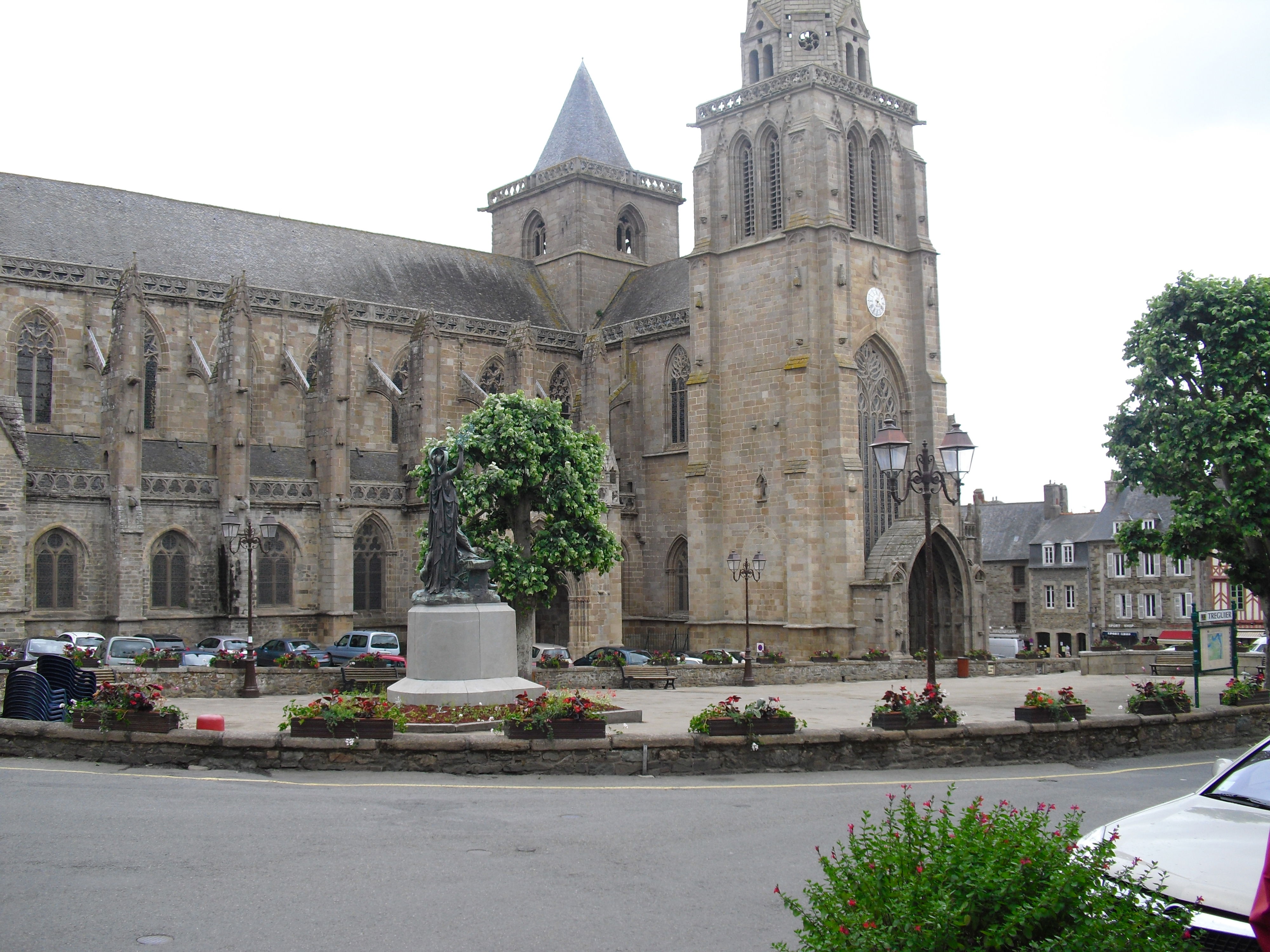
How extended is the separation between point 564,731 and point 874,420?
29.4 m

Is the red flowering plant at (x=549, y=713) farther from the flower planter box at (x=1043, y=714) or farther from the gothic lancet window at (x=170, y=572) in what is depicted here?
the gothic lancet window at (x=170, y=572)

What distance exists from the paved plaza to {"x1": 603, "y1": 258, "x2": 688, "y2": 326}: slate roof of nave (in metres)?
21.5

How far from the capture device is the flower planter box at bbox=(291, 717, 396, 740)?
49.9 feet

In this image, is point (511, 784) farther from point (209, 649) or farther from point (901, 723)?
point (209, 649)

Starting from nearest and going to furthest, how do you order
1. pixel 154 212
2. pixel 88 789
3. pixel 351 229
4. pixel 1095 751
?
pixel 88 789 → pixel 1095 751 → pixel 154 212 → pixel 351 229

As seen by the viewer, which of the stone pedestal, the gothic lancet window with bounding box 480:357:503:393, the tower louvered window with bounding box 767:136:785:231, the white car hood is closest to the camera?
the white car hood

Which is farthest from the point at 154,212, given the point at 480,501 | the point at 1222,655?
the point at 1222,655

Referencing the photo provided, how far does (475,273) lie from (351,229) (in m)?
5.87

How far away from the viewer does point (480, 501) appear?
30062mm

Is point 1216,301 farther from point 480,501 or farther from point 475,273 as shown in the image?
point 475,273

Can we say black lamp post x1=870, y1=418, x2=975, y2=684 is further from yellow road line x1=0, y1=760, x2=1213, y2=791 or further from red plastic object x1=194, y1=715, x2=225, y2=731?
red plastic object x1=194, y1=715, x2=225, y2=731

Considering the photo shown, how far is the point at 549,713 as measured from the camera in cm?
1533

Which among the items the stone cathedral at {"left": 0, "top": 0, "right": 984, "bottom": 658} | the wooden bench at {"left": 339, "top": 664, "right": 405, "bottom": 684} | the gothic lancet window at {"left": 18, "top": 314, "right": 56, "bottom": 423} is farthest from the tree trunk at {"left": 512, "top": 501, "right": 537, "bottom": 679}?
the gothic lancet window at {"left": 18, "top": 314, "right": 56, "bottom": 423}

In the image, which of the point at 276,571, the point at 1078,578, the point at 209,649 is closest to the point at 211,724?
the point at 209,649
